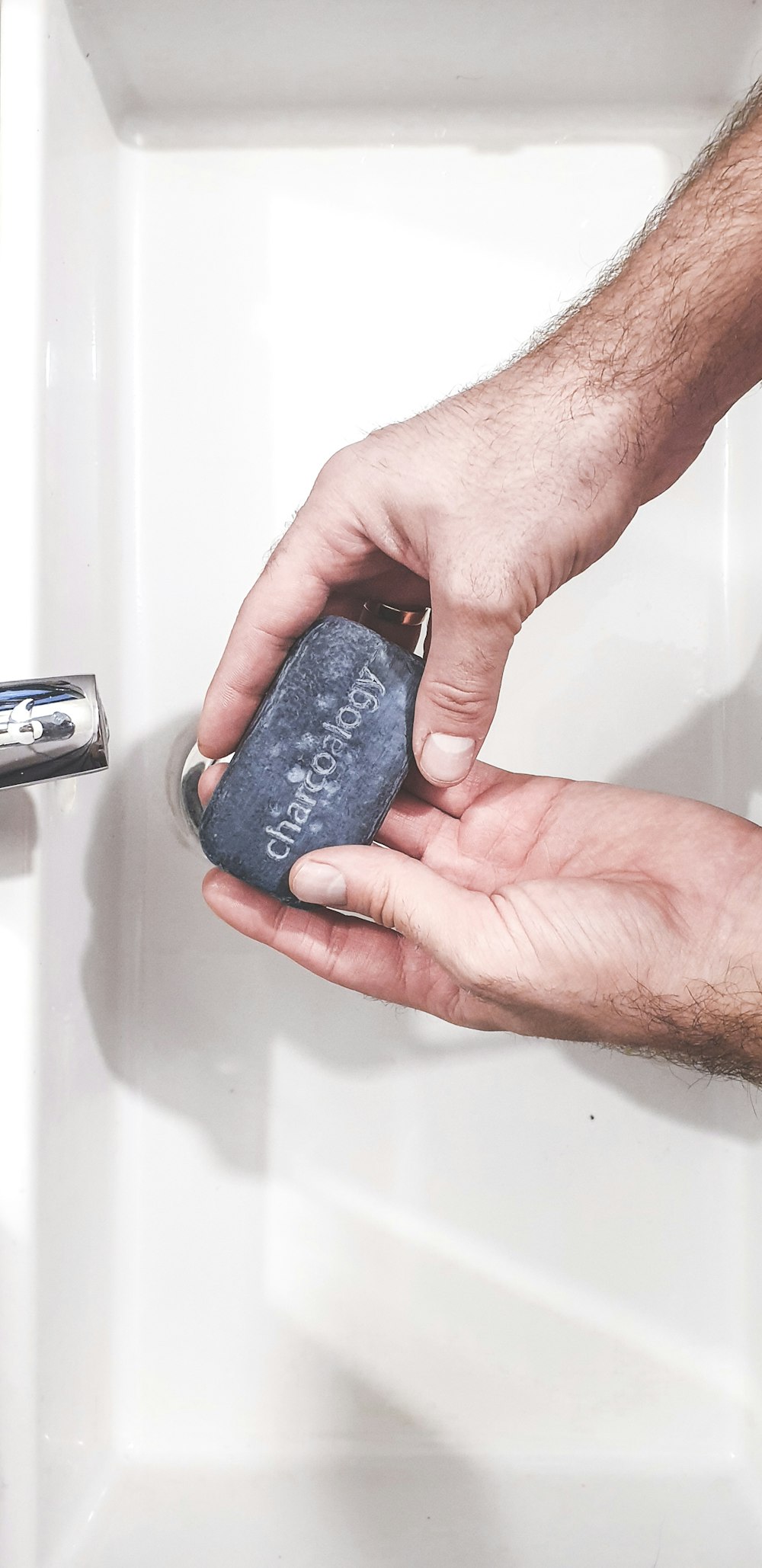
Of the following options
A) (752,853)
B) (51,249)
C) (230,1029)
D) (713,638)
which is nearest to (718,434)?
(713,638)

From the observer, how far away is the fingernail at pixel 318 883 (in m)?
0.66

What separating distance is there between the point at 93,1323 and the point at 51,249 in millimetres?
824

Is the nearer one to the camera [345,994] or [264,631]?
[264,631]

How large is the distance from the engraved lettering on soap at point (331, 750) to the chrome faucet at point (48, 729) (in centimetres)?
12

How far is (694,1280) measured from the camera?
3.05ft

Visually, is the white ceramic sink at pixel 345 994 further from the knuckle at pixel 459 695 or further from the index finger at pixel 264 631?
the knuckle at pixel 459 695

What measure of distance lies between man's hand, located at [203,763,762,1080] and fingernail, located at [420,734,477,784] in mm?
65

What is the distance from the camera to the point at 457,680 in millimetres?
677

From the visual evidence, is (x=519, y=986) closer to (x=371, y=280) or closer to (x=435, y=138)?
(x=371, y=280)

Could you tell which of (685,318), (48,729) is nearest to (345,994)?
(48,729)

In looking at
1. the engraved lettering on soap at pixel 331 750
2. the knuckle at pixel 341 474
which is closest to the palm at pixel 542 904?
the engraved lettering on soap at pixel 331 750

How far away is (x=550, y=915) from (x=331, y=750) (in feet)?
0.56

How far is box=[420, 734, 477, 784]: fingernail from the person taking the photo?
2.30 ft

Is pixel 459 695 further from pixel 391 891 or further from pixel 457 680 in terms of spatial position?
pixel 391 891
